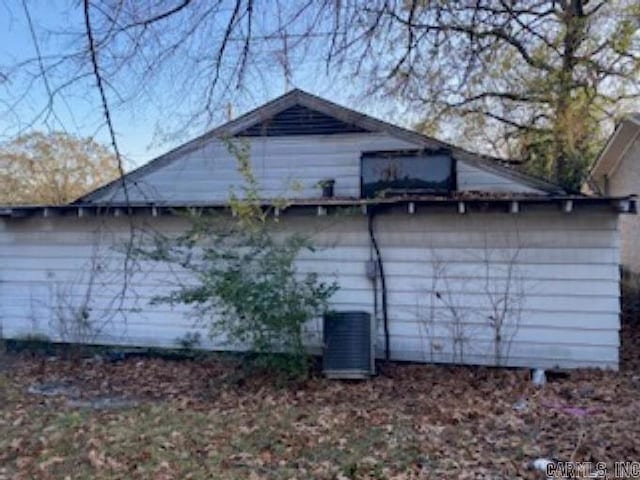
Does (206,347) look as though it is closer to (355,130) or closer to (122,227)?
(122,227)

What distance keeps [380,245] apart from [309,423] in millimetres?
3262

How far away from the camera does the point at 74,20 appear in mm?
3072

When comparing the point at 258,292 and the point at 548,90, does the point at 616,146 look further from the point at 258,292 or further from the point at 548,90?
the point at 258,292

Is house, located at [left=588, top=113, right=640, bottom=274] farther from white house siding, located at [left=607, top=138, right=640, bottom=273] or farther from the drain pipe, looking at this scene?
the drain pipe

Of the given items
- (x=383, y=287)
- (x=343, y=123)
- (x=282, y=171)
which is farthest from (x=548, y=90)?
(x=383, y=287)

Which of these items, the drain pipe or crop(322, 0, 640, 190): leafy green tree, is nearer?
the drain pipe

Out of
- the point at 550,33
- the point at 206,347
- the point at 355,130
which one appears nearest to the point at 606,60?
the point at 550,33

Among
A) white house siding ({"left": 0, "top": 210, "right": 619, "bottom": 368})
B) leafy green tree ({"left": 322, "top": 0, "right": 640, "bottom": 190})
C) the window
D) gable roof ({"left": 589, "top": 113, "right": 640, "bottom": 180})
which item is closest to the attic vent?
the window

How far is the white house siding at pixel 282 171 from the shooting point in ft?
30.6

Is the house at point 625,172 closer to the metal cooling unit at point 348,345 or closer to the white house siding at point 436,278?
the white house siding at point 436,278

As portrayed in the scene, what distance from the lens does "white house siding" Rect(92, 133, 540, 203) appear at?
934 centimetres

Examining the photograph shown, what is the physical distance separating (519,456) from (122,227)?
6.89 metres

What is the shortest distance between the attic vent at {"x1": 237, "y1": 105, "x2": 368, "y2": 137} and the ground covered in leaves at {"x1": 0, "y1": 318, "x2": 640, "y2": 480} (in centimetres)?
388

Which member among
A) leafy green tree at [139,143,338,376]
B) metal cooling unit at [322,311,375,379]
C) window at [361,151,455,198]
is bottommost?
metal cooling unit at [322,311,375,379]
